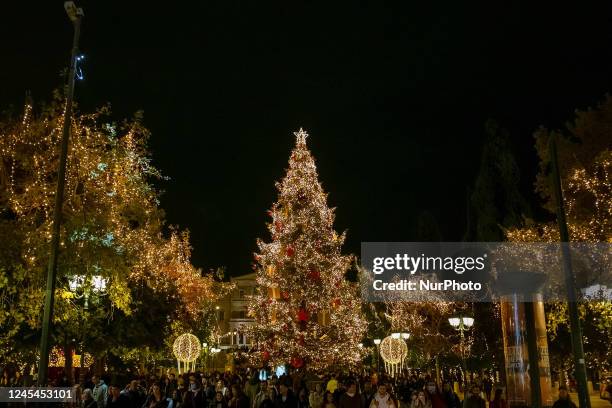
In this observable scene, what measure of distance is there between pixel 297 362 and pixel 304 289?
3.79m

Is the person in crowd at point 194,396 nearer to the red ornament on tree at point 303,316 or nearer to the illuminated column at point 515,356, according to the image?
the illuminated column at point 515,356

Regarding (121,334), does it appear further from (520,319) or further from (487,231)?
(487,231)

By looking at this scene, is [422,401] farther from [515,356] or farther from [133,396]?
[133,396]

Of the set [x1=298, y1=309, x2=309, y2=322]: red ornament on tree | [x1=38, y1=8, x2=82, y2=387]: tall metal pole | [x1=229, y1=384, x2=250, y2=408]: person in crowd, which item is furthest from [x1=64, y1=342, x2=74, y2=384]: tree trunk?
[x1=298, y1=309, x2=309, y2=322]: red ornament on tree

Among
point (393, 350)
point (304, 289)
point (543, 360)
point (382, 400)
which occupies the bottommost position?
point (382, 400)

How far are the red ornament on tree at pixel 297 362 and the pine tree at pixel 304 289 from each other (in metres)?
0.05

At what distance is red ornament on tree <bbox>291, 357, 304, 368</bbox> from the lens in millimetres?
33562

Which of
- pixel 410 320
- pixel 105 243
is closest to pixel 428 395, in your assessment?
pixel 105 243

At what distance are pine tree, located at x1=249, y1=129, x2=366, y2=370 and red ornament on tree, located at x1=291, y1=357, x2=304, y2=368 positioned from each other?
5 cm

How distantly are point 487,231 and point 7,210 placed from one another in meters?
43.5

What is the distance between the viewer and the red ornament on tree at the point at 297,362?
110ft

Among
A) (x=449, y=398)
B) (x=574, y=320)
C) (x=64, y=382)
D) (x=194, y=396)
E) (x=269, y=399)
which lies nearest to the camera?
(x=574, y=320)

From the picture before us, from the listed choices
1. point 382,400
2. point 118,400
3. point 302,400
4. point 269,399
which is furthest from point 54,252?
point 302,400

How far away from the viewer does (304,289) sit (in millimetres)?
34656
